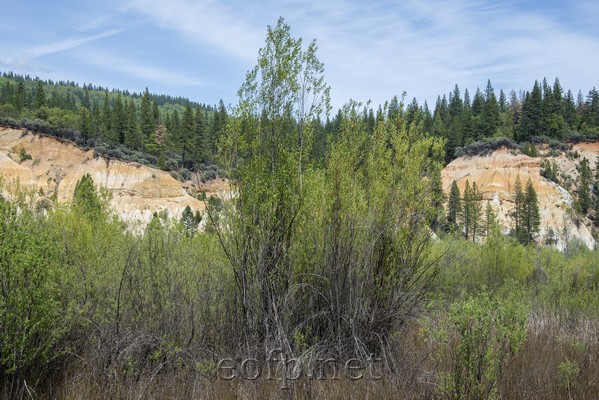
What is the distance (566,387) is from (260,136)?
5.38 m

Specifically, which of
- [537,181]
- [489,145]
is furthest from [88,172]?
[537,181]

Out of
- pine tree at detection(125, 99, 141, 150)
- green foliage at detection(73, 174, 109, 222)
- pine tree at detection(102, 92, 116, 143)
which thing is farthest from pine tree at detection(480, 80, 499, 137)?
green foliage at detection(73, 174, 109, 222)

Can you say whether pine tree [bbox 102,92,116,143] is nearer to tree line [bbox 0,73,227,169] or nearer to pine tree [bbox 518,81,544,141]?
tree line [bbox 0,73,227,169]

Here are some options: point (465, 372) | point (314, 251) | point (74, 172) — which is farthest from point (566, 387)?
point (74, 172)

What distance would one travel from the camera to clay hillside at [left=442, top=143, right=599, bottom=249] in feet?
185

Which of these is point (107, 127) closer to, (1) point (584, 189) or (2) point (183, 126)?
(2) point (183, 126)

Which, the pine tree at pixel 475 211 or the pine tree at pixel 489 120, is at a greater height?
the pine tree at pixel 489 120

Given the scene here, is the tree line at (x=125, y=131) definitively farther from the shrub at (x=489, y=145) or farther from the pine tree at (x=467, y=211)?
the shrub at (x=489, y=145)

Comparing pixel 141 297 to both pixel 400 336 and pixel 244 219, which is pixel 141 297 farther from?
pixel 400 336

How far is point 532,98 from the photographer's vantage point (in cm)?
7038

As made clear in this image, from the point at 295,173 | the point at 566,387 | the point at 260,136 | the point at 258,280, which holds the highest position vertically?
the point at 260,136

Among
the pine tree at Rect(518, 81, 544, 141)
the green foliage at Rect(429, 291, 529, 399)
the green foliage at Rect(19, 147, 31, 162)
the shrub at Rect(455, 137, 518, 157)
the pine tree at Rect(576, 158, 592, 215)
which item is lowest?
the green foliage at Rect(429, 291, 529, 399)

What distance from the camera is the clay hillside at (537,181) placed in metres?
56.4

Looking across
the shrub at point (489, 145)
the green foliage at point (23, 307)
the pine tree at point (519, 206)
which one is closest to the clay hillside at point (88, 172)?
the pine tree at point (519, 206)
